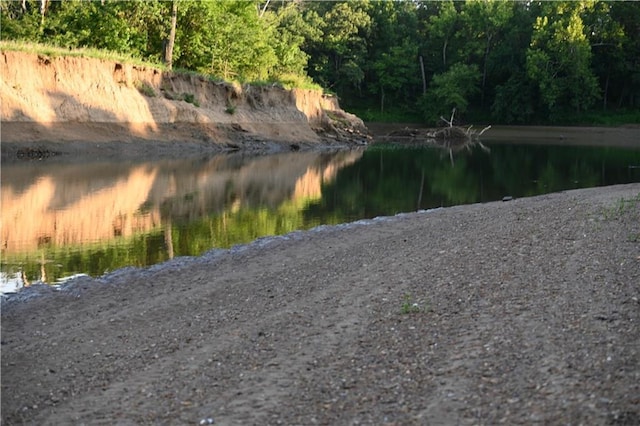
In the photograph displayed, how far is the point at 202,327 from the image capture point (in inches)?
311

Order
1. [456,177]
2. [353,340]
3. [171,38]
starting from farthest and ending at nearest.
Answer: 1. [171,38]
2. [456,177]
3. [353,340]

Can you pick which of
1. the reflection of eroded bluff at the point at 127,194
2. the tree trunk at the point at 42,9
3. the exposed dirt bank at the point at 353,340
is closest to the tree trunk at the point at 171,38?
the tree trunk at the point at 42,9

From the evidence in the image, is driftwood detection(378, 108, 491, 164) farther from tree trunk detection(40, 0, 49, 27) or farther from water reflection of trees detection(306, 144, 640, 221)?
tree trunk detection(40, 0, 49, 27)

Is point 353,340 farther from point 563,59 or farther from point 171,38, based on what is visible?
point 563,59

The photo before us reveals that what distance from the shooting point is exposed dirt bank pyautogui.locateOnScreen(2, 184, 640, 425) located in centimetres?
535

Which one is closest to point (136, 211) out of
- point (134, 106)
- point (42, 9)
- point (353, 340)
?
point (353, 340)

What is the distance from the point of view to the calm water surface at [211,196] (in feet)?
45.2

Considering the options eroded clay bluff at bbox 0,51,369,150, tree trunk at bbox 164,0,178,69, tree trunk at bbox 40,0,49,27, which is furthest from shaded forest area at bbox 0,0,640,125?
eroded clay bluff at bbox 0,51,369,150

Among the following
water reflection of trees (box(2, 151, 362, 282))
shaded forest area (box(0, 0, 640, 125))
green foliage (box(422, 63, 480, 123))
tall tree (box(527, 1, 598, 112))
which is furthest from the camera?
green foliage (box(422, 63, 480, 123))

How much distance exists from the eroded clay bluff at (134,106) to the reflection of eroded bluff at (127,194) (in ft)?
16.7

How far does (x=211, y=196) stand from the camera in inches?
857

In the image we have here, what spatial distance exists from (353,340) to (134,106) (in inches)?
1303

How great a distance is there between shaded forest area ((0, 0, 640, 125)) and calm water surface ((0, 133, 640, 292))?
13397mm

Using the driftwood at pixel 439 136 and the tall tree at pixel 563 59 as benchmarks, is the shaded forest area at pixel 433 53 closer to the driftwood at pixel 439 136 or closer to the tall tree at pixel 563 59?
the tall tree at pixel 563 59
